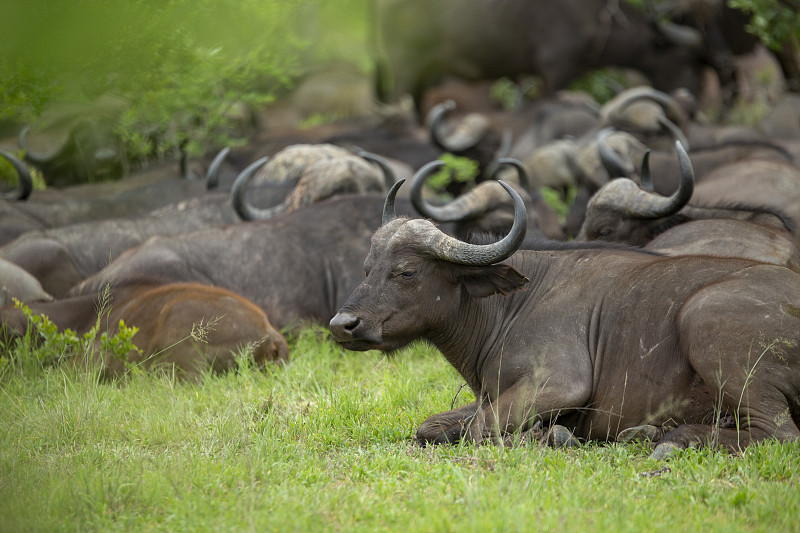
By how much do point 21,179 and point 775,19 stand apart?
1028cm

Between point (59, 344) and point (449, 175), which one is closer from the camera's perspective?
point (59, 344)

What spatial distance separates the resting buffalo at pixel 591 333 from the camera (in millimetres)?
4695

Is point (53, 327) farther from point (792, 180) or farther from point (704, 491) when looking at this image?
point (792, 180)

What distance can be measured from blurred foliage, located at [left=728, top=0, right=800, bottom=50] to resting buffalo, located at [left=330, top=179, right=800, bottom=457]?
25.1 feet

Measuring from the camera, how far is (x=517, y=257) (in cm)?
591

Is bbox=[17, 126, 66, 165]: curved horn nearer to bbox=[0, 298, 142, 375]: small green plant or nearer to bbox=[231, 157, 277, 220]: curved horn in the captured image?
bbox=[231, 157, 277, 220]: curved horn

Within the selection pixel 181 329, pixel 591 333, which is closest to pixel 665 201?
pixel 591 333

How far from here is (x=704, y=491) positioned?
4152mm

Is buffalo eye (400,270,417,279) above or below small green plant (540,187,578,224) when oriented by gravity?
above

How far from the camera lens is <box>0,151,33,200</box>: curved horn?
11641 mm

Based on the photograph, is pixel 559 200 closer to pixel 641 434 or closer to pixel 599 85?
pixel 599 85

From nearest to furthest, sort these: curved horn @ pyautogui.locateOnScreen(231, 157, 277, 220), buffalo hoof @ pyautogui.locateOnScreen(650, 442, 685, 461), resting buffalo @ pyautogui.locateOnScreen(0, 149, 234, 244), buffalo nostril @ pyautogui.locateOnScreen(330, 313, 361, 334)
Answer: buffalo hoof @ pyautogui.locateOnScreen(650, 442, 685, 461), buffalo nostril @ pyautogui.locateOnScreen(330, 313, 361, 334), curved horn @ pyautogui.locateOnScreen(231, 157, 277, 220), resting buffalo @ pyautogui.locateOnScreen(0, 149, 234, 244)

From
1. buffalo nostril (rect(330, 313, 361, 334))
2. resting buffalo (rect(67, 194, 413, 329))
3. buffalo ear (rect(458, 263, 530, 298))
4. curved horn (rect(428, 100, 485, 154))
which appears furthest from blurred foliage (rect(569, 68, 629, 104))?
buffalo nostril (rect(330, 313, 361, 334))

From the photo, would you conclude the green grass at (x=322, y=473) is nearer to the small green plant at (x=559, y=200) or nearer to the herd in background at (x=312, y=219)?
the herd in background at (x=312, y=219)
